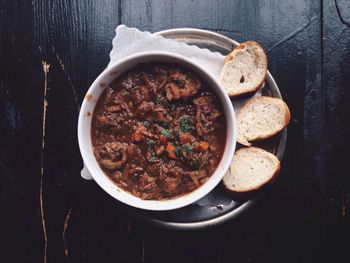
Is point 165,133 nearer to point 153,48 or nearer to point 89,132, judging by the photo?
point 89,132

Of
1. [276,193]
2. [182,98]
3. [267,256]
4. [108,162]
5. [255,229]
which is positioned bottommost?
[267,256]

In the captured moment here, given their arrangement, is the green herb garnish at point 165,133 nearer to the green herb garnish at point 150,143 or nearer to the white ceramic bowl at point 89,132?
the green herb garnish at point 150,143

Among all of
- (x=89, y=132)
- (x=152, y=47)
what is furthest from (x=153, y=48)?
(x=89, y=132)

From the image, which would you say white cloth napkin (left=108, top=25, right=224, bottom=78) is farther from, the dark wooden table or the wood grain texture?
the wood grain texture

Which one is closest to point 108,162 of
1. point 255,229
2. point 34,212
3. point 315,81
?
point 34,212

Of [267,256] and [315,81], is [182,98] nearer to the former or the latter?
[315,81]

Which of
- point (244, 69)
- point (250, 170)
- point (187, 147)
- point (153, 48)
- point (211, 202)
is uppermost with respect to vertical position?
point (153, 48)

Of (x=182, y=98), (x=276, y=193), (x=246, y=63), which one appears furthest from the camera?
(x=276, y=193)
